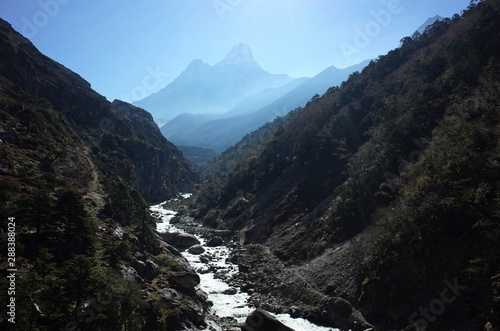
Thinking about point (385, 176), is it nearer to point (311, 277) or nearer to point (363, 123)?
point (311, 277)

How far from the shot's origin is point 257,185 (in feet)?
185

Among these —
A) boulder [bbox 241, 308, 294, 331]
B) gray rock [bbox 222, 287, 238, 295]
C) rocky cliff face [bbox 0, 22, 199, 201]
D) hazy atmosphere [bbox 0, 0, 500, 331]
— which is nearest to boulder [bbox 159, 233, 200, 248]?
hazy atmosphere [bbox 0, 0, 500, 331]

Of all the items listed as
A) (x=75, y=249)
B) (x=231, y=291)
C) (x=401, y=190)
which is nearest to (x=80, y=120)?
(x=75, y=249)

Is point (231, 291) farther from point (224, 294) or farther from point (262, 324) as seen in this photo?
point (262, 324)

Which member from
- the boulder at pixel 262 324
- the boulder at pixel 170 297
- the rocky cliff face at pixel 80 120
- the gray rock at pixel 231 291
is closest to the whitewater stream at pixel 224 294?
the gray rock at pixel 231 291

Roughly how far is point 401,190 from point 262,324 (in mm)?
16812

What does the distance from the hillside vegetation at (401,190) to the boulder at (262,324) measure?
407 cm

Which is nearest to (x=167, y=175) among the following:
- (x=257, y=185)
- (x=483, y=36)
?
(x=257, y=185)

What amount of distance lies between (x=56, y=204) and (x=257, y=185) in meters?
38.2

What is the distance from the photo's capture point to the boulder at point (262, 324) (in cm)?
1886

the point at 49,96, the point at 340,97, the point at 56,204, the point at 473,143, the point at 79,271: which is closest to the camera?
the point at 79,271

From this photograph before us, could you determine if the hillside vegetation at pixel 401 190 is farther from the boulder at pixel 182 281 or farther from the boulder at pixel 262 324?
the boulder at pixel 182 281

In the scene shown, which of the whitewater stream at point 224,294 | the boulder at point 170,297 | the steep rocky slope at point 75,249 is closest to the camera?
the steep rocky slope at point 75,249

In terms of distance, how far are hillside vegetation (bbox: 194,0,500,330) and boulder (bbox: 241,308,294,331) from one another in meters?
4.07
